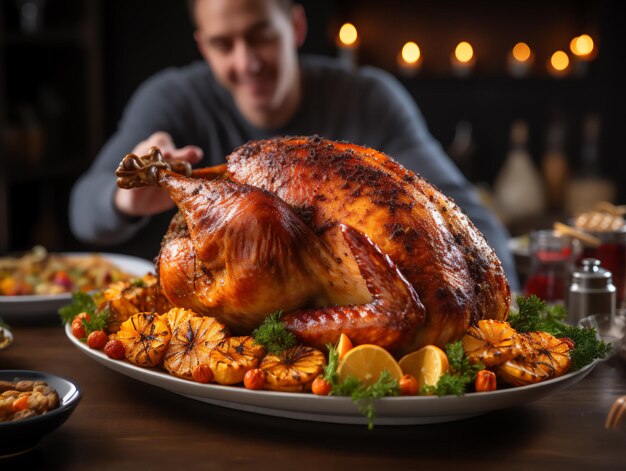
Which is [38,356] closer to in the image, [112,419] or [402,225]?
[112,419]

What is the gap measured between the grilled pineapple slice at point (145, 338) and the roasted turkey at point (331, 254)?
0.08m

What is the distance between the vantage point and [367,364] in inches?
36.4

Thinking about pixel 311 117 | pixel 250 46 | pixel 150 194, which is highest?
pixel 250 46

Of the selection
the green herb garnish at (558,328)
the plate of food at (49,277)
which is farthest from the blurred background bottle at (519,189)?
the green herb garnish at (558,328)

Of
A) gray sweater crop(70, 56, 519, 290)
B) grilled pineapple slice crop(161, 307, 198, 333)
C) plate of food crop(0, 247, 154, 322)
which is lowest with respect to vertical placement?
plate of food crop(0, 247, 154, 322)

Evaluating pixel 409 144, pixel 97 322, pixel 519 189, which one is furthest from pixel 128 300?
pixel 519 189

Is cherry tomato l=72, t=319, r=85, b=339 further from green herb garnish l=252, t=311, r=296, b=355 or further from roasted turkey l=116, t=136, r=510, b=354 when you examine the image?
green herb garnish l=252, t=311, r=296, b=355

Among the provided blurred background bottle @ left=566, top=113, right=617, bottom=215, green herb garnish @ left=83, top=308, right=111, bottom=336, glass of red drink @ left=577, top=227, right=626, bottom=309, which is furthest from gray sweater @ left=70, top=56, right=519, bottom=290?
green herb garnish @ left=83, top=308, right=111, bottom=336

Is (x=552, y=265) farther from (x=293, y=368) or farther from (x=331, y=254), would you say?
(x=293, y=368)

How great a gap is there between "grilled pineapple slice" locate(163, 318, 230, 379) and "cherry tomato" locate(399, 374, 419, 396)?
0.23 metres

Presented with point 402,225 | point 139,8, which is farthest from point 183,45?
point 402,225

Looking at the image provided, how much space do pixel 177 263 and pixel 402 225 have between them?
1.06 ft

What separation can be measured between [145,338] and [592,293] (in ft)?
2.40

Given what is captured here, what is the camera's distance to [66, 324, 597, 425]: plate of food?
897mm
